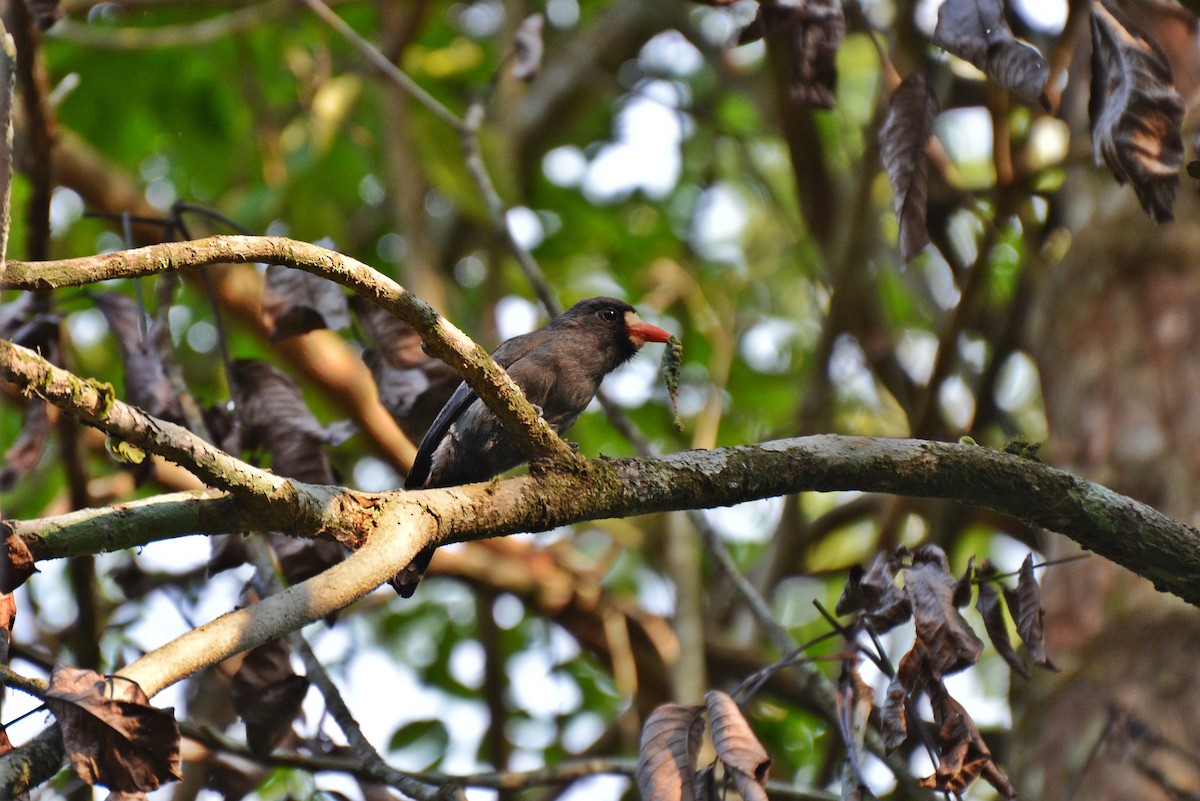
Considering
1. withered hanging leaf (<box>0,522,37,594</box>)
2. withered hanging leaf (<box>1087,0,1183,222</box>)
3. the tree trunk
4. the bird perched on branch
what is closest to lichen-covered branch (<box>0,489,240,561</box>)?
withered hanging leaf (<box>0,522,37,594</box>)

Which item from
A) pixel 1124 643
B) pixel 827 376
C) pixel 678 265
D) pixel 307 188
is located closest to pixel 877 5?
pixel 678 265

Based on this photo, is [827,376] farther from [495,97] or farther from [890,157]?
[890,157]

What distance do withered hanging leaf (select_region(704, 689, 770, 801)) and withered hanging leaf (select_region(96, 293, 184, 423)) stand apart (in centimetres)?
171

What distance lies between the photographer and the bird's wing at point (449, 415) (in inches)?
149

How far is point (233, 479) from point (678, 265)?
5.40 meters

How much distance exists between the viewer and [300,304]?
3223mm

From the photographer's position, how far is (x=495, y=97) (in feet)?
22.5

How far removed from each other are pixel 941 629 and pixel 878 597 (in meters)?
0.23

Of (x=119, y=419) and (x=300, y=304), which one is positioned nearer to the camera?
(x=119, y=419)

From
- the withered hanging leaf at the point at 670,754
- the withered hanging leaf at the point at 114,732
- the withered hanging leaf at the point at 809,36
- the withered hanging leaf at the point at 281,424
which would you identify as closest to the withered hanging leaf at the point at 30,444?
the withered hanging leaf at the point at 281,424

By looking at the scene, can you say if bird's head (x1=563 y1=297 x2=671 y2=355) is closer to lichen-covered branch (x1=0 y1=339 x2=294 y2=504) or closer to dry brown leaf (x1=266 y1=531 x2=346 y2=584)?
dry brown leaf (x1=266 y1=531 x2=346 y2=584)

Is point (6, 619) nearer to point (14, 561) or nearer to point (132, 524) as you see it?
point (14, 561)

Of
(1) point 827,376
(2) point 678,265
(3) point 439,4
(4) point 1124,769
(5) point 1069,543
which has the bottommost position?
(4) point 1124,769

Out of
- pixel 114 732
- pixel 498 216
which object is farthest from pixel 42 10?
pixel 114 732
